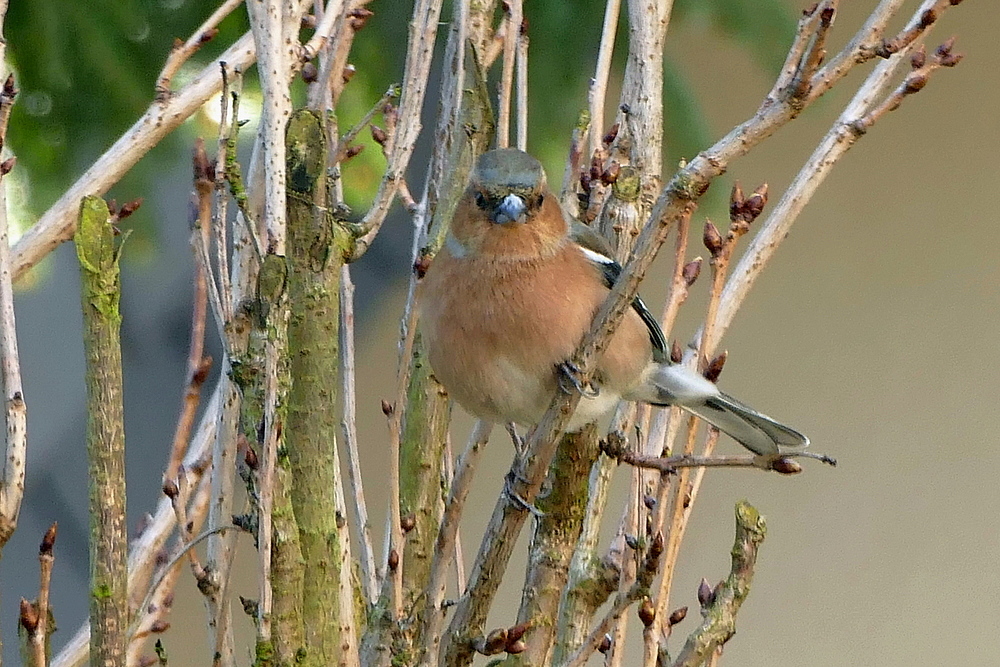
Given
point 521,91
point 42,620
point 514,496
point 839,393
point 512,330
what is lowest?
point 42,620

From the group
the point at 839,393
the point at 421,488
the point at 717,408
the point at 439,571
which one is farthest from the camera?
the point at 839,393

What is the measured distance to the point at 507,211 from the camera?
1.17 m

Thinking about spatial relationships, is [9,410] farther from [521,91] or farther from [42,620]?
[521,91]

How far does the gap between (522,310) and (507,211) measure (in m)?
0.11

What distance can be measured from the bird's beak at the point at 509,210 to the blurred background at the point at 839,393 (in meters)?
1.47

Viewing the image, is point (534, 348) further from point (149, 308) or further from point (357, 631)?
point (149, 308)

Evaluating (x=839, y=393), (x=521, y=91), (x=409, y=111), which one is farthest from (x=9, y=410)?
(x=839, y=393)

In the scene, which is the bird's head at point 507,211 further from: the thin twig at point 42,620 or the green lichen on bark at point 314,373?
the thin twig at point 42,620

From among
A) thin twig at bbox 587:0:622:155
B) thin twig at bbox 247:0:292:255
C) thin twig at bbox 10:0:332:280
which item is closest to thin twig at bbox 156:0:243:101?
thin twig at bbox 10:0:332:280

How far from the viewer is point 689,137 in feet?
6.51

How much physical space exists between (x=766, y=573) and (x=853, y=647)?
292mm

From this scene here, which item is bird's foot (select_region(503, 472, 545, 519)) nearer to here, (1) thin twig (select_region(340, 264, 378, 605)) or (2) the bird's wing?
(1) thin twig (select_region(340, 264, 378, 605))

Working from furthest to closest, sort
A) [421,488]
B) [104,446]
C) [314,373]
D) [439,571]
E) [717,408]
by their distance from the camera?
[717,408], [421,488], [314,373], [439,571], [104,446]

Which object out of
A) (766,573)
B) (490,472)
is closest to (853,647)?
(766,573)
